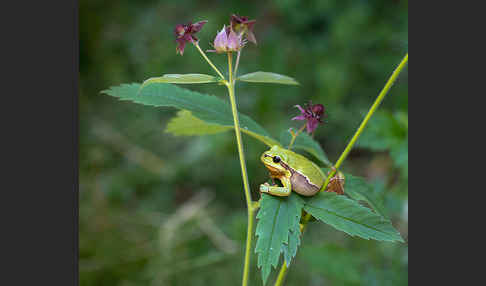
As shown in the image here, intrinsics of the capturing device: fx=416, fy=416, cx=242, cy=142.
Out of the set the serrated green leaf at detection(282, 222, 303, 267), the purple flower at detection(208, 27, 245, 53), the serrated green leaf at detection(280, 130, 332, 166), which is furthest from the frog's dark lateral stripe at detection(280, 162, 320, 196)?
the purple flower at detection(208, 27, 245, 53)

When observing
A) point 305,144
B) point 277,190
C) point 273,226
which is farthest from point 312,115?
point 273,226

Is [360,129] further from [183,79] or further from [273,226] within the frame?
[183,79]

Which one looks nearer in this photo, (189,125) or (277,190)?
(277,190)

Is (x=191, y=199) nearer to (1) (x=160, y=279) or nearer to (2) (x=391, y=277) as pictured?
(1) (x=160, y=279)

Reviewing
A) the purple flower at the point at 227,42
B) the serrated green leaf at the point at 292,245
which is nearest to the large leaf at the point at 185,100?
the purple flower at the point at 227,42

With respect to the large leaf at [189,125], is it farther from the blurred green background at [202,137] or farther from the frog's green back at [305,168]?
the blurred green background at [202,137]

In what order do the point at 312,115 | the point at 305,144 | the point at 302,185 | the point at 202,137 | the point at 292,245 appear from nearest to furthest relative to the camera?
the point at 292,245
the point at 302,185
the point at 312,115
the point at 305,144
the point at 202,137

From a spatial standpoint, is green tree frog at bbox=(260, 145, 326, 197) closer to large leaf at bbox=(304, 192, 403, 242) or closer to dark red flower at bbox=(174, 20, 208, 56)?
large leaf at bbox=(304, 192, 403, 242)
